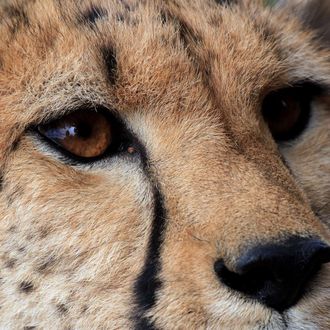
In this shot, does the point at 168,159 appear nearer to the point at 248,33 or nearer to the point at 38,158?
the point at 38,158

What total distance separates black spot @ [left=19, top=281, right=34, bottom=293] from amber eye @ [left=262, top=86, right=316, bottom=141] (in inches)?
30.0

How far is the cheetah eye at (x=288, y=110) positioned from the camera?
6.75ft

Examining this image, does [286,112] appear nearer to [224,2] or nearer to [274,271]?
[224,2]

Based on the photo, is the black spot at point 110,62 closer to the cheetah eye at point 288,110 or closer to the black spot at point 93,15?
the black spot at point 93,15

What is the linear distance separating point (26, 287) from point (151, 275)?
0.32m

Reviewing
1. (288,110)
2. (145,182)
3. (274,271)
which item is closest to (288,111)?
(288,110)

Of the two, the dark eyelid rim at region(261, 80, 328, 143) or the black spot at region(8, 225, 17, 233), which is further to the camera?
the dark eyelid rim at region(261, 80, 328, 143)

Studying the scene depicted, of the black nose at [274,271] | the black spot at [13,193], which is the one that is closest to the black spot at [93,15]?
the black spot at [13,193]

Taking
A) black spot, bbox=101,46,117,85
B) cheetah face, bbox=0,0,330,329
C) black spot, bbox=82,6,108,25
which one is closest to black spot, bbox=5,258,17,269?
cheetah face, bbox=0,0,330,329

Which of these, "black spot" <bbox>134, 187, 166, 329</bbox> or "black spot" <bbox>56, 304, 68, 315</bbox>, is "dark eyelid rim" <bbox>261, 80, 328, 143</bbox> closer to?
"black spot" <bbox>134, 187, 166, 329</bbox>

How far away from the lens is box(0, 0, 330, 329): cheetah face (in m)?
1.57

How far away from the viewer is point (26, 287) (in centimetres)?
177

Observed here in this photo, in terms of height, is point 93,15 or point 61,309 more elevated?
point 93,15

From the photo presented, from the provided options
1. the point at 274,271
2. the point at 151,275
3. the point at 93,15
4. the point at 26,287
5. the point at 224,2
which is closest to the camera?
the point at 274,271
